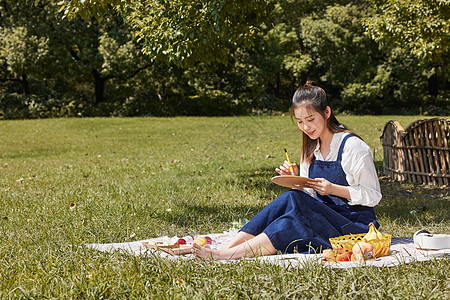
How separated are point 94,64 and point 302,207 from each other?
22.4 metres

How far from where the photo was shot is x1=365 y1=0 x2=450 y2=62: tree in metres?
9.55

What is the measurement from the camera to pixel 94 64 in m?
24.1

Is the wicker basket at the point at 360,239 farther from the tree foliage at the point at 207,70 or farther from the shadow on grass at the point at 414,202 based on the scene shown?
the tree foliage at the point at 207,70

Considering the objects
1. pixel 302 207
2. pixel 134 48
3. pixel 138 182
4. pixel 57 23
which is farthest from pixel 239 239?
pixel 57 23

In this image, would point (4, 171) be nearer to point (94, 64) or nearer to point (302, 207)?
point (302, 207)

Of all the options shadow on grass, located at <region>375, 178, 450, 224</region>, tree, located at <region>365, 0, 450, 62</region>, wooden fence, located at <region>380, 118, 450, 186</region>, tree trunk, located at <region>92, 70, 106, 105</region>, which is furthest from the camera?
tree trunk, located at <region>92, 70, 106, 105</region>

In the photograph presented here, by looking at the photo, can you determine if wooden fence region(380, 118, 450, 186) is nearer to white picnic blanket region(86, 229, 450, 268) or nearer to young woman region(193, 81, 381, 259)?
white picnic blanket region(86, 229, 450, 268)

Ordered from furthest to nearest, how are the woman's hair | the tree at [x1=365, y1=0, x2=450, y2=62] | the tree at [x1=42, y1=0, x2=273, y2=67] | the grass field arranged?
the tree at [x1=365, y1=0, x2=450, y2=62], the tree at [x1=42, y1=0, x2=273, y2=67], the woman's hair, the grass field

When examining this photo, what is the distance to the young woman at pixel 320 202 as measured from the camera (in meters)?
3.53

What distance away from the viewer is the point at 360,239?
11.6 feet

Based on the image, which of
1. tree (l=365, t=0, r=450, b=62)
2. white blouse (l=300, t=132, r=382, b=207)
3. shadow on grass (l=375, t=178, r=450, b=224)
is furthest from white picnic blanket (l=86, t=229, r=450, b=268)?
tree (l=365, t=0, r=450, b=62)

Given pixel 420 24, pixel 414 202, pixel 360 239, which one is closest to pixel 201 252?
pixel 360 239

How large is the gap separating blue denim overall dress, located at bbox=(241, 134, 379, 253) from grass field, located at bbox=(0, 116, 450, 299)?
47 cm

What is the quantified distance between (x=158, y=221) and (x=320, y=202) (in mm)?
2015
